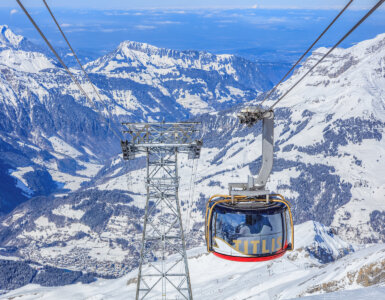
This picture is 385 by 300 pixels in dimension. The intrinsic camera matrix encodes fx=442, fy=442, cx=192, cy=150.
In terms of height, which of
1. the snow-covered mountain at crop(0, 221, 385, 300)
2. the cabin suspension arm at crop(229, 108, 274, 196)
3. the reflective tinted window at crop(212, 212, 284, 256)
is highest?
the cabin suspension arm at crop(229, 108, 274, 196)

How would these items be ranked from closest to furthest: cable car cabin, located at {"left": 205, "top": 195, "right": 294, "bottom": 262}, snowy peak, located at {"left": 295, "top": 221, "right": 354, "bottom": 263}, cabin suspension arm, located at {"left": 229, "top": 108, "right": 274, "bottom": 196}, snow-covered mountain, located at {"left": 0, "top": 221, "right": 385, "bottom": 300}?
cabin suspension arm, located at {"left": 229, "top": 108, "right": 274, "bottom": 196} < cable car cabin, located at {"left": 205, "top": 195, "right": 294, "bottom": 262} < snow-covered mountain, located at {"left": 0, "top": 221, "right": 385, "bottom": 300} < snowy peak, located at {"left": 295, "top": 221, "right": 354, "bottom": 263}

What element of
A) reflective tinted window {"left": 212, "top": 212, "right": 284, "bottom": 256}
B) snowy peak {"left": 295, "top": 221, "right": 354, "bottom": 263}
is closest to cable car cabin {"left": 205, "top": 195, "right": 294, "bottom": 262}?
reflective tinted window {"left": 212, "top": 212, "right": 284, "bottom": 256}

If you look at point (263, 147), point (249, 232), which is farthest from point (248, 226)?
point (263, 147)

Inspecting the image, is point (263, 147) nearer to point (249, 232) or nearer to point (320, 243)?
point (249, 232)

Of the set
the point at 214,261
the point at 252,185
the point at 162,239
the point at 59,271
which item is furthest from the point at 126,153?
the point at 59,271

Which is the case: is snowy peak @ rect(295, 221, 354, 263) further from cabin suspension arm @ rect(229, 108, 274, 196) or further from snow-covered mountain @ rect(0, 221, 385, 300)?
cabin suspension arm @ rect(229, 108, 274, 196)
